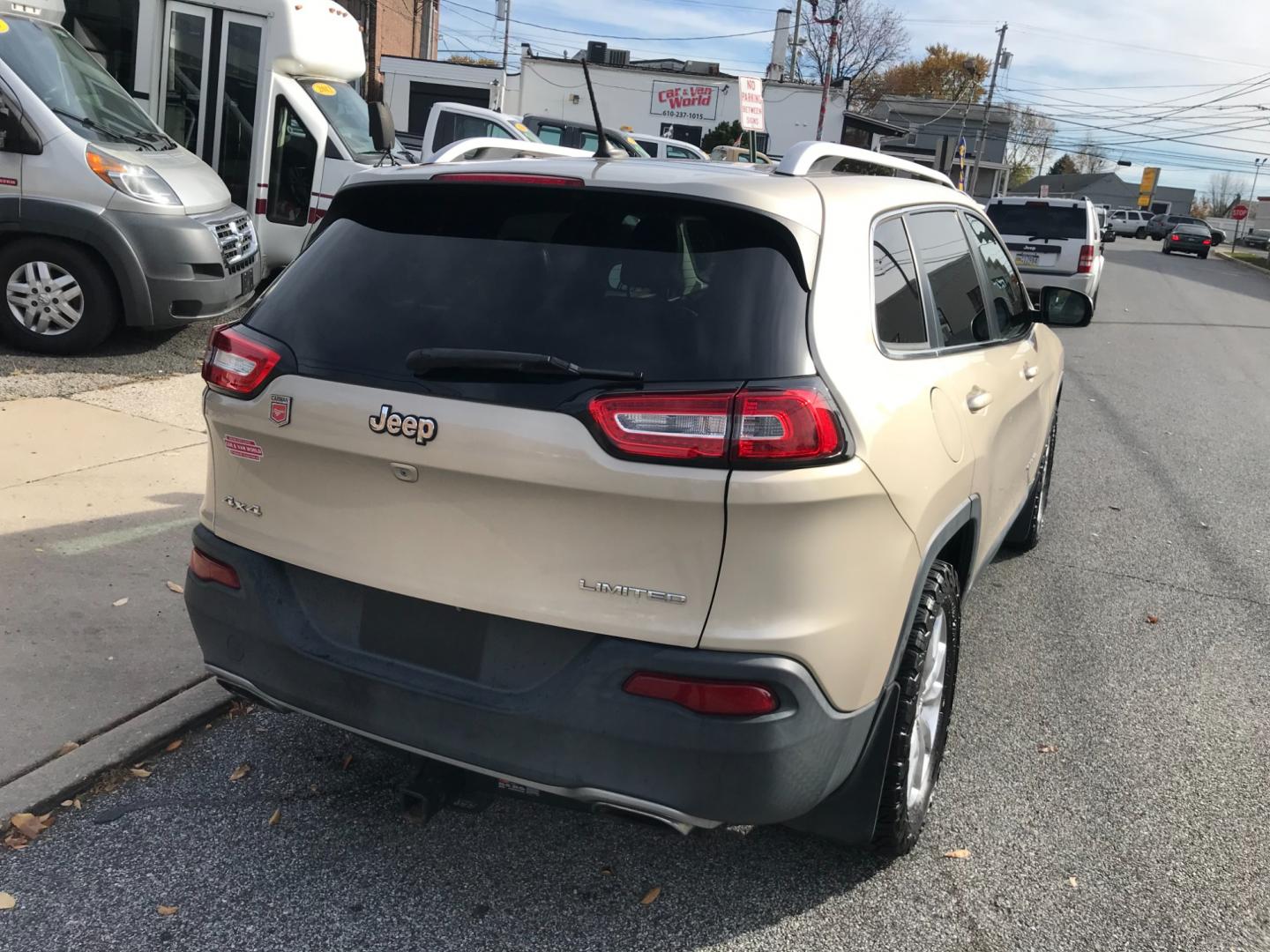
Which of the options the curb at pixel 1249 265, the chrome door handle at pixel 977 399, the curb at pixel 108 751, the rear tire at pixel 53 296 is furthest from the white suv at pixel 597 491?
the curb at pixel 1249 265

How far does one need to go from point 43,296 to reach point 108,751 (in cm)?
575

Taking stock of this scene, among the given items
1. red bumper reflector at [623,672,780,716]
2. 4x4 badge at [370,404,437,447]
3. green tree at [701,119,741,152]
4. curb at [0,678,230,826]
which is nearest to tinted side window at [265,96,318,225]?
curb at [0,678,230,826]

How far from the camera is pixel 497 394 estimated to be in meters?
2.35

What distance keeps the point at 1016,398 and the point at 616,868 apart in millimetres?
2289

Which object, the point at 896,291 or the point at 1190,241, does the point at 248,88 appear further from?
the point at 1190,241

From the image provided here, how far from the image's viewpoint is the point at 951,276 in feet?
11.6

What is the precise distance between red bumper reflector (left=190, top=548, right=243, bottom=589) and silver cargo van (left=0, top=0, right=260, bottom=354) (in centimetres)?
586

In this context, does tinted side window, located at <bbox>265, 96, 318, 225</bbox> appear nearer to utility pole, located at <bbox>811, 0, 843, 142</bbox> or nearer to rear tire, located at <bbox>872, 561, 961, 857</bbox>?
rear tire, located at <bbox>872, 561, 961, 857</bbox>

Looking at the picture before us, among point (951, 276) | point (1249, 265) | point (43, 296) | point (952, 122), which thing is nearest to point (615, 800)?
point (951, 276)

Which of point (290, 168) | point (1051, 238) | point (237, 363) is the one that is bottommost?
point (237, 363)

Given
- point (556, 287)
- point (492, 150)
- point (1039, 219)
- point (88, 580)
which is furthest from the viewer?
point (1039, 219)

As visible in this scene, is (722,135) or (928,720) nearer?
(928,720)

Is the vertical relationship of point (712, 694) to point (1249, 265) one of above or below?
below

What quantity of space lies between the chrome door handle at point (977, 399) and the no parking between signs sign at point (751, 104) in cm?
1384
